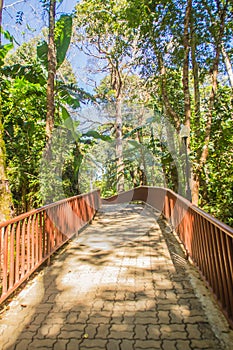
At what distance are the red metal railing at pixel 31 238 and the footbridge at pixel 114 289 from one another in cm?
1

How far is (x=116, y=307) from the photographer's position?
10.6 ft

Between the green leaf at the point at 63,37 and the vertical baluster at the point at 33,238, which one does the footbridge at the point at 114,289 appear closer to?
the vertical baluster at the point at 33,238

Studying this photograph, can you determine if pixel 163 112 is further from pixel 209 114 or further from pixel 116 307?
pixel 116 307

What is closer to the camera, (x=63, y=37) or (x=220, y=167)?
(x=63, y=37)

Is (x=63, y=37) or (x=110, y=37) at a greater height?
(x=110, y=37)

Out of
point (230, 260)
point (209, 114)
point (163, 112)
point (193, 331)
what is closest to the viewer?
point (230, 260)

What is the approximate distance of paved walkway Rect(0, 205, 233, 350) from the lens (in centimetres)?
258

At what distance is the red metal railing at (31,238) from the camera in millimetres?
3260

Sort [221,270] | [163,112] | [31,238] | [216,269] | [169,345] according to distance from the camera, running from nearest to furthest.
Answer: [169,345], [221,270], [216,269], [31,238], [163,112]

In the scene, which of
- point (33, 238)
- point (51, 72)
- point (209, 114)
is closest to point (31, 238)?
point (33, 238)

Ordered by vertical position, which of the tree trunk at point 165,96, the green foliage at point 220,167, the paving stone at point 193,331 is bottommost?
the paving stone at point 193,331

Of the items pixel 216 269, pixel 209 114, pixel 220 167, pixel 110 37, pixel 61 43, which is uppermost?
pixel 110 37

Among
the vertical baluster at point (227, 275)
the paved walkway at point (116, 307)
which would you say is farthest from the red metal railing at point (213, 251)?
the paved walkway at point (116, 307)

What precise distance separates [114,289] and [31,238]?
1.39 m
